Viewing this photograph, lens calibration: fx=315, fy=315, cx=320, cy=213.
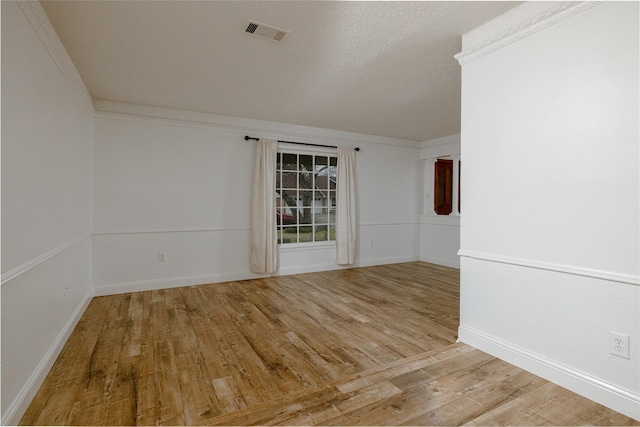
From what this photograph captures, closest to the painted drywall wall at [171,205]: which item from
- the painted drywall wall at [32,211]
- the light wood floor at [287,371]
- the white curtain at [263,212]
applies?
the white curtain at [263,212]

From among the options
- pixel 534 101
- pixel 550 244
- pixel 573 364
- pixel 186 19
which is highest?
pixel 186 19

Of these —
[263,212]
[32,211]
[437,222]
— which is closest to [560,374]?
[32,211]

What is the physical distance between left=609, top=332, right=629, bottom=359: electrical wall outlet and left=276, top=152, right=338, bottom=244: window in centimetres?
397

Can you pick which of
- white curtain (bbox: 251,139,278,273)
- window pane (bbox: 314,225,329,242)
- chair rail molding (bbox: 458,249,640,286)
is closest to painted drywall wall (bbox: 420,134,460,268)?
window pane (bbox: 314,225,329,242)

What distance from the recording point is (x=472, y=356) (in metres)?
2.21

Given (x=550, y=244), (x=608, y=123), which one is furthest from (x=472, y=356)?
(x=608, y=123)

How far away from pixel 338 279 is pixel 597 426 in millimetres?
3392

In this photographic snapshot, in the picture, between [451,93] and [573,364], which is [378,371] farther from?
[451,93]

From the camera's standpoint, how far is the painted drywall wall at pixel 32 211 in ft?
5.06

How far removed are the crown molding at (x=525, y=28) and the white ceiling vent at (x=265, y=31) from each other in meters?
1.34

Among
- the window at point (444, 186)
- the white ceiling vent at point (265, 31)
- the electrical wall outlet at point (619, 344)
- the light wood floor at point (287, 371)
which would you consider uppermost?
the white ceiling vent at point (265, 31)

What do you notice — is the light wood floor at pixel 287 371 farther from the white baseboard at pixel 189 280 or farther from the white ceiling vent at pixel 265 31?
the white ceiling vent at pixel 265 31

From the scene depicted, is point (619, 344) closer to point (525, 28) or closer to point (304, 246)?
point (525, 28)

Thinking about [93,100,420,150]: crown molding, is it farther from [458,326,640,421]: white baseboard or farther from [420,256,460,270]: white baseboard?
[458,326,640,421]: white baseboard
